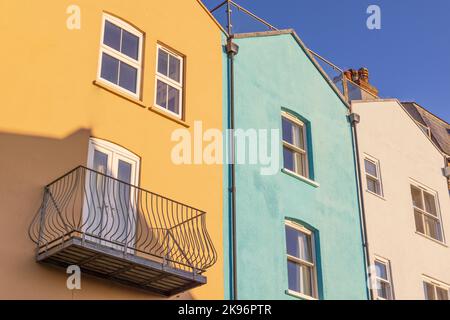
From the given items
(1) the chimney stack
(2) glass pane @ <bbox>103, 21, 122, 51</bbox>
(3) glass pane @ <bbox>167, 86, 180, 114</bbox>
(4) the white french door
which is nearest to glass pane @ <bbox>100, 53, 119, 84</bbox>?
(2) glass pane @ <bbox>103, 21, 122, 51</bbox>

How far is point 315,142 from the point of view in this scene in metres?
16.8

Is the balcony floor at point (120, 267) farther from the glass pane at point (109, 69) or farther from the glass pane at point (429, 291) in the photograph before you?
the glass pane at point (429, 291)

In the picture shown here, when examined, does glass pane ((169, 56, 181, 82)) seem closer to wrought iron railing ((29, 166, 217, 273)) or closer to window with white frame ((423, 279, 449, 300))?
wrought iron railing ((29, 166, 217, 273))

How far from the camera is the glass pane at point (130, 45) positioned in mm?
13695

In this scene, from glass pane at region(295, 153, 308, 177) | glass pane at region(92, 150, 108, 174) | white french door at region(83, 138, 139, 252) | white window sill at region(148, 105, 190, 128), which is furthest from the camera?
glass pane at region(295, 153, 308, 177)

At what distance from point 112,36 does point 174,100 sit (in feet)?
5.63

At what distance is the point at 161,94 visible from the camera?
14.0 meters

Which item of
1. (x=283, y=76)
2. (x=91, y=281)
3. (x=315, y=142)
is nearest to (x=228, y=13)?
(x=283, y=76)

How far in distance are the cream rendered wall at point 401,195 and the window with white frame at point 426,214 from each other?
0.71 ft

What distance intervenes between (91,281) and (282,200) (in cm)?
509

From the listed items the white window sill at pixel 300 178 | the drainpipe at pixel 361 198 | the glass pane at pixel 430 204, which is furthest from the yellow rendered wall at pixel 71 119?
the glass pane at pixel 430 204

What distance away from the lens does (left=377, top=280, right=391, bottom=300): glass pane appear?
16.7 m

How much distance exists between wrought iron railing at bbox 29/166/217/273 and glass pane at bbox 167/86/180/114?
219 cm

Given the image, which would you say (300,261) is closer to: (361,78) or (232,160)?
(232,160)
